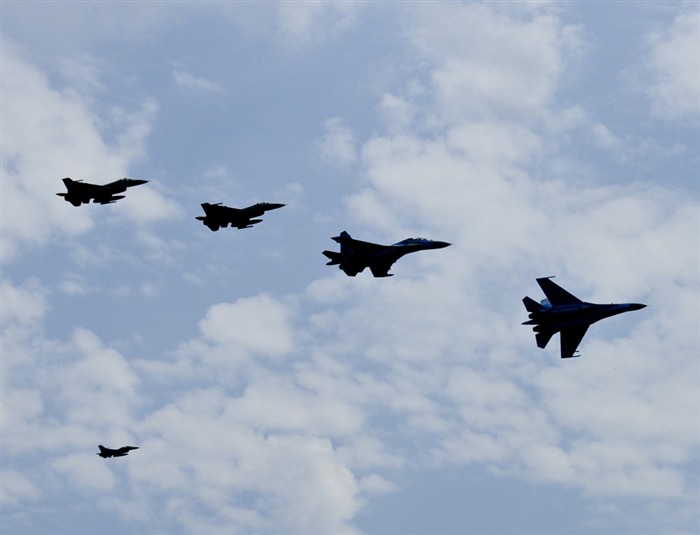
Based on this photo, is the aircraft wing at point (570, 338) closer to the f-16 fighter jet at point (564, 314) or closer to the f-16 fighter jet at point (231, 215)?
the f-16 fighter jet at point (564, 314)

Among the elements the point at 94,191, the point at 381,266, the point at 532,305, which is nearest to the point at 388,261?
the point at 381,266

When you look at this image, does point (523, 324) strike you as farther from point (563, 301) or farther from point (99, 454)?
point (99, 454)

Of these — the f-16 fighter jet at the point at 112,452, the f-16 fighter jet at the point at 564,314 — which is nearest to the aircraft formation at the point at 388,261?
the f-16 fighter jet at the point at 564,314

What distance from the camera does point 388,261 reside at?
376 ft

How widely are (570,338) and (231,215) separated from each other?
43.0m

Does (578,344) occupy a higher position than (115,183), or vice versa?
(115,183)

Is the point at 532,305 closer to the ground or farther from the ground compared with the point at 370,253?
closer to the ground

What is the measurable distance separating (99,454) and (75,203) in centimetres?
4046

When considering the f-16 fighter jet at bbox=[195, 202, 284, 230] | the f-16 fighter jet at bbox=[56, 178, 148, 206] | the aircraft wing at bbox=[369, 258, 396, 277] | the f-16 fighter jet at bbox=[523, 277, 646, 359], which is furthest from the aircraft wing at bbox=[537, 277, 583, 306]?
the f-16 fighter jet at bbox=[56, 178, 148, 206]

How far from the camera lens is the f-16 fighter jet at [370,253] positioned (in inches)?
4461

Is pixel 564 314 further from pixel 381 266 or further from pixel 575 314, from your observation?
pixel 381 266

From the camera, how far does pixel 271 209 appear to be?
117062mm

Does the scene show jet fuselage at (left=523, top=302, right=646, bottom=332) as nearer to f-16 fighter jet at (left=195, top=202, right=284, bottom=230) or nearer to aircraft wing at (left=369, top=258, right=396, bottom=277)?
aircraft wing at (left=369, top=258, right=396, bottom=277)

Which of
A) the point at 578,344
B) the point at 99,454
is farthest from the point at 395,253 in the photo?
the point at 99,454
